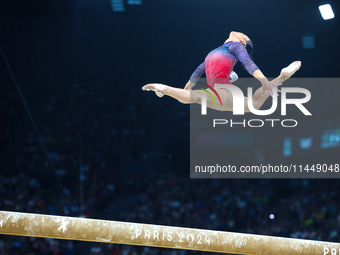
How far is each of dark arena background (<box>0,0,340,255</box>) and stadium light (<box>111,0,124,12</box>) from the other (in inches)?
2.9

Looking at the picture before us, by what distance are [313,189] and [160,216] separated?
11.3 ft

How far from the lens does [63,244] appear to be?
7.79 metres

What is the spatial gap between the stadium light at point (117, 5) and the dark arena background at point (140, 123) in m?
0.07

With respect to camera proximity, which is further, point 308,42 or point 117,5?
point 117,5

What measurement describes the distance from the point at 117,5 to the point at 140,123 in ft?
9.83

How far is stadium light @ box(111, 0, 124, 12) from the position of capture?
8466 millimetres

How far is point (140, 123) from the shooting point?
9922 millimetres

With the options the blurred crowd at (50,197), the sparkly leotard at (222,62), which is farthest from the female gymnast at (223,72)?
the blurred crowd at (50,197)

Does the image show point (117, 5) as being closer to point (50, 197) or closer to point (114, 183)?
point (114, 183)

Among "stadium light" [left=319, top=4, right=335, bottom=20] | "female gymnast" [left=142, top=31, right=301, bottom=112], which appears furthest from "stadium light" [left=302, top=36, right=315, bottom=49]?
"female gymnast" [left=142, top=31, right=301, bottom=112]

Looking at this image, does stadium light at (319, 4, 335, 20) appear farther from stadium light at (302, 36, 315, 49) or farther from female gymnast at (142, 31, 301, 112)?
female gymnast at (142, 31, 301, 112)

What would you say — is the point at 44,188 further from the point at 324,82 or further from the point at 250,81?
the point at 324,82

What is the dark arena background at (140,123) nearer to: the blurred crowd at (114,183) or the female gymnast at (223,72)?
the blurred crowd at (114,183)

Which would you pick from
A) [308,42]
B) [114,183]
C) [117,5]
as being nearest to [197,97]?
[308,42]
